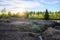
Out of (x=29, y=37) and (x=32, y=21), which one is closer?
(x=29, y=37)

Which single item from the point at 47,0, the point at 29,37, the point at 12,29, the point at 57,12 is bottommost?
the point at 29,37

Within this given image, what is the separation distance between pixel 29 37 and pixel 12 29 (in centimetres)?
33

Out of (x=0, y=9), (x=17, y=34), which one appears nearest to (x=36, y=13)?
(x=17, y=34)

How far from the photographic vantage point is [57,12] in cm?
219

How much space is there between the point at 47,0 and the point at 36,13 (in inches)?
12.6

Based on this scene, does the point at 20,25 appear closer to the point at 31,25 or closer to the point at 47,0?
the point at 31,25

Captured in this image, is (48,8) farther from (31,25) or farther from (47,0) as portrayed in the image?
(31,25)

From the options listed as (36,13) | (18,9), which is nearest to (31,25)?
(36,13)

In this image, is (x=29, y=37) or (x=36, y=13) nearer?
(x=29, y=37)

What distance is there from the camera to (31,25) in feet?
7.07

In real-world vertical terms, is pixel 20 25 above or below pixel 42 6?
below

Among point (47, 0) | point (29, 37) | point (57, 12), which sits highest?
point (47, 0)

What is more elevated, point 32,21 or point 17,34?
point 32,21

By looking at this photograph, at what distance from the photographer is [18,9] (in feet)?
7.16
